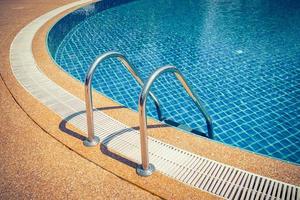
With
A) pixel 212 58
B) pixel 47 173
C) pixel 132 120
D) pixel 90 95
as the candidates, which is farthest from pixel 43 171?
pixel 212 58

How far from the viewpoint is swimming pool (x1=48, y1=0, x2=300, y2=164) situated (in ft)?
16.0

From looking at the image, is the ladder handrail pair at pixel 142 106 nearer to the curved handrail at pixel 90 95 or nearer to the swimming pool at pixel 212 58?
the curved handrail at pixel 90 95

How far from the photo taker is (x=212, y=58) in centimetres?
738

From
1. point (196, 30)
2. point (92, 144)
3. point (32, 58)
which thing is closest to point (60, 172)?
point (92, 144)

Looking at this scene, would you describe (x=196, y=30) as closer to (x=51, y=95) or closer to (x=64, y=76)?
(x=64, y=76)

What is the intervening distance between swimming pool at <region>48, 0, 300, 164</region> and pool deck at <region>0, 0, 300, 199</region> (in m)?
1.59

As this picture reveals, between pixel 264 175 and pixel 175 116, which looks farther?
pixel 175 116

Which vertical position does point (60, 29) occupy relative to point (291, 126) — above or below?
above

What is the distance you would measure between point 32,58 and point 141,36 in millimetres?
4298

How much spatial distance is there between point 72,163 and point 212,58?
5.50 meters

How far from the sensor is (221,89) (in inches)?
234

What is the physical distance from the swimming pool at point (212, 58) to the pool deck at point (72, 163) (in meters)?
1.59

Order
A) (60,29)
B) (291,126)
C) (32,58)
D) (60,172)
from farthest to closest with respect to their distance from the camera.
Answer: (60,29)
(32,58)
(291,126)
(60,172)

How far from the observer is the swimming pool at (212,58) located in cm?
487
